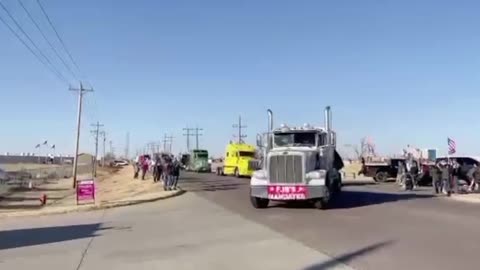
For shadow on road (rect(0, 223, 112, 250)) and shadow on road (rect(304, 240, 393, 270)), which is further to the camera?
shadow on road (rect(0, 223, 112, 250))

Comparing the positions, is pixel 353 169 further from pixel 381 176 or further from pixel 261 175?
pixel 261 175

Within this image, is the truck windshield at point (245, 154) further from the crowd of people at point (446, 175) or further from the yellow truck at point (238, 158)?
the crowd of people at point (446, 175)

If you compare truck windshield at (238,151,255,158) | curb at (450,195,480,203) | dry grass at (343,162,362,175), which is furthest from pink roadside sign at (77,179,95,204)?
dry grass at (343,162,362,175)

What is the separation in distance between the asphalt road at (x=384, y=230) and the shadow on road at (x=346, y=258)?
0.02 meters

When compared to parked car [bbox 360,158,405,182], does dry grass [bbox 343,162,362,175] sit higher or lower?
higher

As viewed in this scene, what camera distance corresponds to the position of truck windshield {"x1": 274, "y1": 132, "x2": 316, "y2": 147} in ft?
81.8

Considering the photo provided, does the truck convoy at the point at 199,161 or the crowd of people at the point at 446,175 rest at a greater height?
the truck convoy at the point at 199,161

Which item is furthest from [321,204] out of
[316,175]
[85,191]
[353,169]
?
[353,169]

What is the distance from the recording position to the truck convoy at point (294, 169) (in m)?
22.8

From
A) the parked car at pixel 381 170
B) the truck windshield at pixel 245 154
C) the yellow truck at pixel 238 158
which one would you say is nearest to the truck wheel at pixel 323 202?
the parked car at pixel 381 170

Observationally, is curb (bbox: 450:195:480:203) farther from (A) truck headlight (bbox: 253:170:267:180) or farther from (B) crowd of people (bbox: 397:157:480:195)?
(A) truck headlight (bbox: 253:170:267:180)

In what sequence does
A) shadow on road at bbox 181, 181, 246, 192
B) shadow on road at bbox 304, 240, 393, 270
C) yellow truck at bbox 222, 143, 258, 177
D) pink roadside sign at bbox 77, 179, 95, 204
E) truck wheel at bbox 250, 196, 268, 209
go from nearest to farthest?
shadow on road at bbox 304, 240, 393, 270
truck wheel at bbox 250, 196, 268, 209
pink roadside sign at bbox 77, 179, 95, 204
shadow on road at bbox 181, 181, 246, 192
yellow truck at bbox 222, 143, 258, 177

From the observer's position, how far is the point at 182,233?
16.0 metres

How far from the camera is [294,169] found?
23.1 m
